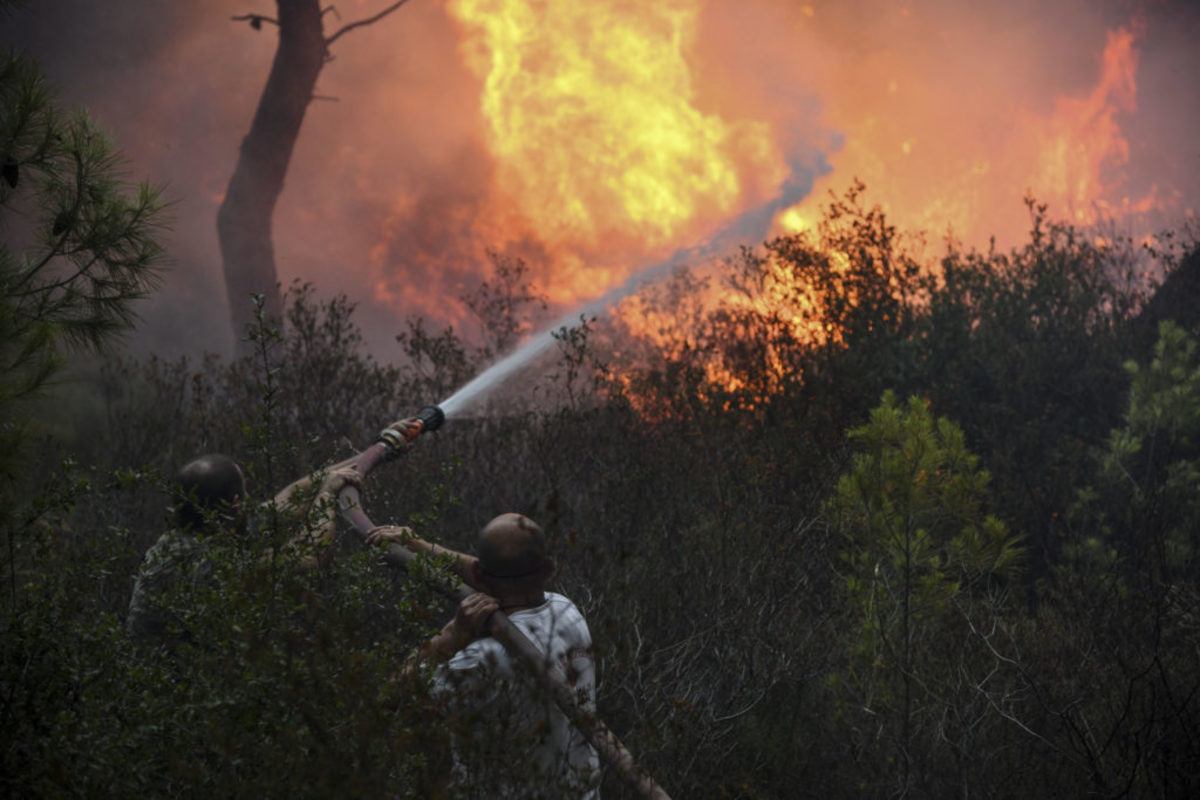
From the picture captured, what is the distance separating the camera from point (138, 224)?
4348 mm

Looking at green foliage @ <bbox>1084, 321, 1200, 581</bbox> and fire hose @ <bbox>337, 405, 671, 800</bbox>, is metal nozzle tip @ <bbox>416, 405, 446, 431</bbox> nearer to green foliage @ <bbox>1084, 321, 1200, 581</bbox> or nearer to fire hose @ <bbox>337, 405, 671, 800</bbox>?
fire hose @ <bbox>337, 405, 671, 800</bbox>

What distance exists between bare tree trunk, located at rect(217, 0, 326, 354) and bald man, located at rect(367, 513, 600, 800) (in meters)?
13.4

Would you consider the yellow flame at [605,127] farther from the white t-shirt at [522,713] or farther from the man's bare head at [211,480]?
the white t-shirt at [522,713]

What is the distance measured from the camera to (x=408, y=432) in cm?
399

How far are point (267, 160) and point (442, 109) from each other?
7252mm

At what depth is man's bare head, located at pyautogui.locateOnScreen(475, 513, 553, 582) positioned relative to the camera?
2.63 m

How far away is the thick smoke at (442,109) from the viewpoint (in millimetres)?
19484

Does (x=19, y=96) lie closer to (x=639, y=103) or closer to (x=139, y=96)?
(x=639, y=103)

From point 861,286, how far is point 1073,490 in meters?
2.83

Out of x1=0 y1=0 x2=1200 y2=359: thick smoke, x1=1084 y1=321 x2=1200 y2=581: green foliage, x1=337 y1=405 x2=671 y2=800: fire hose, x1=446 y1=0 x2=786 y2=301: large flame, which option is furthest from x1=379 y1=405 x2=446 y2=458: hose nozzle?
x1=0 y1=0 x2=1200 y2=359: thick smoke

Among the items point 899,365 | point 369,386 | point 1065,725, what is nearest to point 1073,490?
point 899,365

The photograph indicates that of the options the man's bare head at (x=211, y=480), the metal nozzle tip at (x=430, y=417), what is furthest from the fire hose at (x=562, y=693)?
the metal nozzle tip at (x=430, y=417)

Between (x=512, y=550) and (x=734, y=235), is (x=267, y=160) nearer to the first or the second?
(x=734, y=235)

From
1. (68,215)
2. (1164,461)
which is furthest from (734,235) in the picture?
(68,215)
